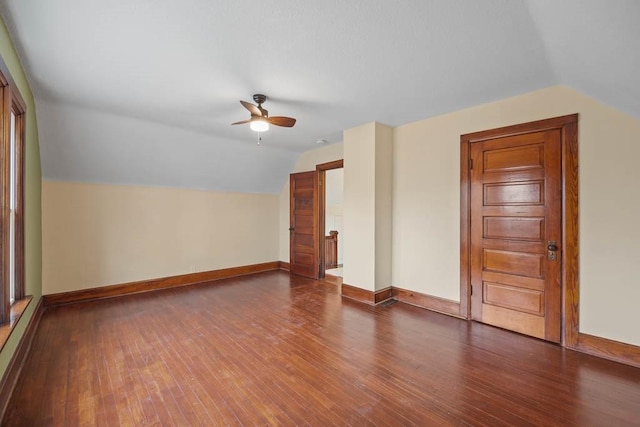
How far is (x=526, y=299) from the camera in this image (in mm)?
2867

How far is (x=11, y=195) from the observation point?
2408mm

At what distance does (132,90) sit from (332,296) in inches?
138

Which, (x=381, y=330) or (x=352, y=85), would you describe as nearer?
(x=352, y=85)

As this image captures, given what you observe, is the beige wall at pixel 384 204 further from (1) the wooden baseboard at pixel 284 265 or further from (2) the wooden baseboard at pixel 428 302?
(1) the wooden baseboard at pixel 284 265

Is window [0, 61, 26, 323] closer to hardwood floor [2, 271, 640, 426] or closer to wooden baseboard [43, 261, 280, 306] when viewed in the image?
hardwood floor [2, 271, 640, 426]

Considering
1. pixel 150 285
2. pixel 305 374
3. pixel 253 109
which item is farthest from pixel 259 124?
pixel 150 285

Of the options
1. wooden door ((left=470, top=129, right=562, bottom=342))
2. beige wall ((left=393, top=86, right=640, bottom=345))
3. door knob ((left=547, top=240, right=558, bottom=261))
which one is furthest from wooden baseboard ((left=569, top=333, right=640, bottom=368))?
door knob ((left=547, top=240, right=558, bottom=261))

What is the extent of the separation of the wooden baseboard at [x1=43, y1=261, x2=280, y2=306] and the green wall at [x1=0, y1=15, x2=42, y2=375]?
0.31 metres

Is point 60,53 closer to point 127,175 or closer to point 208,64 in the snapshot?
point 208,64

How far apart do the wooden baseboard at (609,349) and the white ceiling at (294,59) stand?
1.90 m

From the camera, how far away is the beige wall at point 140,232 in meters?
3.82

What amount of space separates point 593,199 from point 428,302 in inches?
78.1

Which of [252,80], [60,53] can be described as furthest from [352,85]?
[60,53]

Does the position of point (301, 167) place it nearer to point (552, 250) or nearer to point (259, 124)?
point (259, 124)
